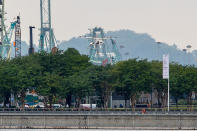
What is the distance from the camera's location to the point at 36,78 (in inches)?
6206

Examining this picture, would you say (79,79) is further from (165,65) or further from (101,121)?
(101,121)

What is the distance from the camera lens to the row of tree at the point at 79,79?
155 metres

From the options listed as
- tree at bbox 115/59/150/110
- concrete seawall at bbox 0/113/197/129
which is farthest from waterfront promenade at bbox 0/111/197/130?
tree at bbox 115/59/150/110

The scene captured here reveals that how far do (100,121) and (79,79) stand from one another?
57.1 meters

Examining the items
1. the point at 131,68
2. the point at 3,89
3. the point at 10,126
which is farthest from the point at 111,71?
the point at 10,126

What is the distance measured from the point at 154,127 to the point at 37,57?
Result: 73930 millimetres

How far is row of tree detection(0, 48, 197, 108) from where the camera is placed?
508 ft

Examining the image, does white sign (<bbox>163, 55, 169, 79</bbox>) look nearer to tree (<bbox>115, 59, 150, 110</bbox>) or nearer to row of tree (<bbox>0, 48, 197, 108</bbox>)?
row of tree (<bbox>0, 48, 197, 108</bbox>)

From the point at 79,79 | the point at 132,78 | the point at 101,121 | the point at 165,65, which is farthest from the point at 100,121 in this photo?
the point at 132,78

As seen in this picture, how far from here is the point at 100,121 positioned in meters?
104

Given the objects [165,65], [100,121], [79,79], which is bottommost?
[100,121]

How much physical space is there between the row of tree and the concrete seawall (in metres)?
46.1

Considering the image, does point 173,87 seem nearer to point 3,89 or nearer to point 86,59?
point 86,59

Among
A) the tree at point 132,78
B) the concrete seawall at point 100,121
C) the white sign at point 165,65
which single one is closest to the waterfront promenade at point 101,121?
the concrete seawall at point 100,121
